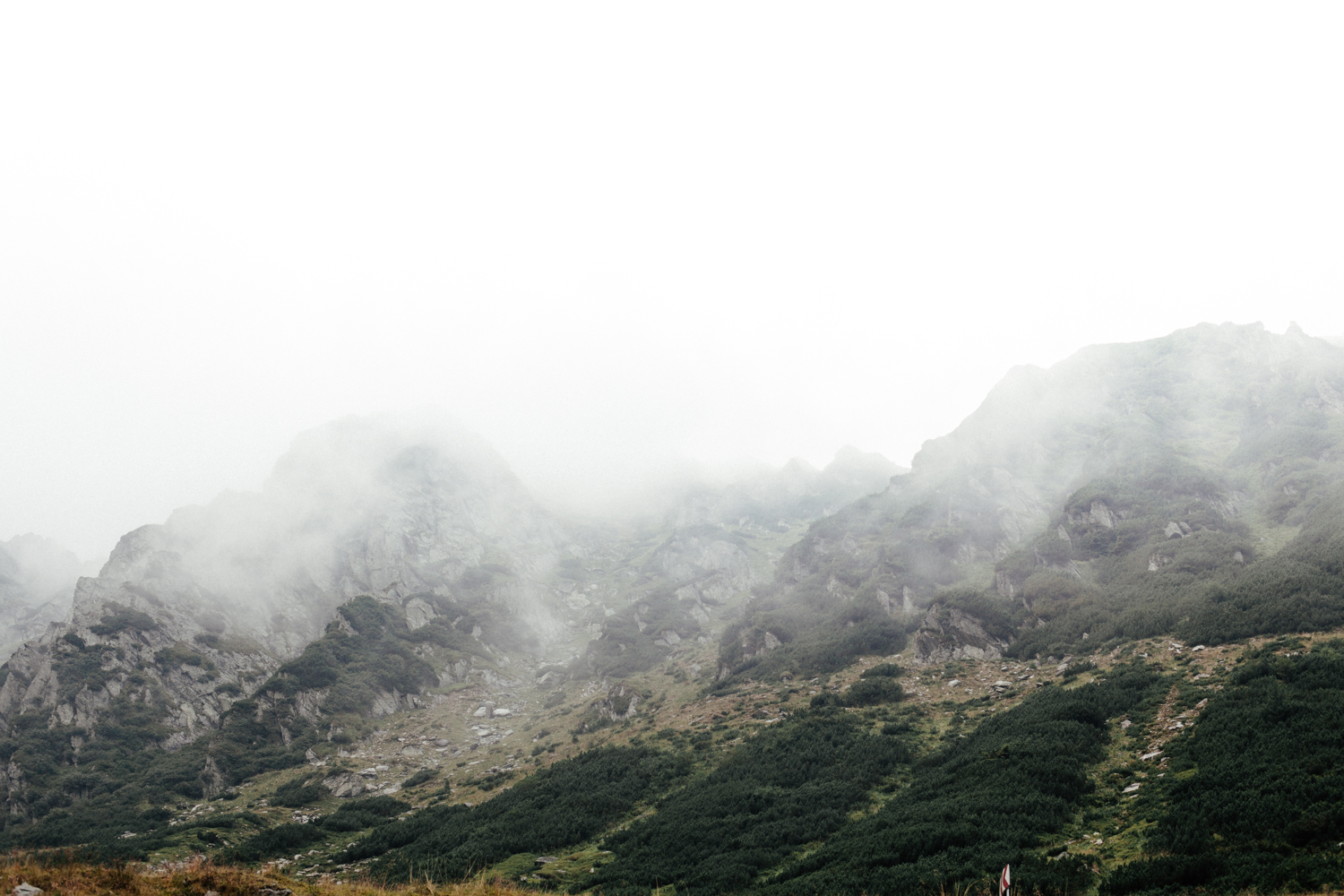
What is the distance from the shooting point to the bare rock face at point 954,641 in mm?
57188

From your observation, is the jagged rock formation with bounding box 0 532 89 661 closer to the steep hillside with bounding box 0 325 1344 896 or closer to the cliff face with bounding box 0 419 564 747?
the cliff face with bounding box 0 419 564 747

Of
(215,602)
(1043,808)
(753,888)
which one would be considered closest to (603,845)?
(753,888)

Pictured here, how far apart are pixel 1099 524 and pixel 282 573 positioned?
162 meters

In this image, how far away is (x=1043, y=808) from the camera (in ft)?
71.0

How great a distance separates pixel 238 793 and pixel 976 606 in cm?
8544

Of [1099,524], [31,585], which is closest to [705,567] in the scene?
[1099,524]

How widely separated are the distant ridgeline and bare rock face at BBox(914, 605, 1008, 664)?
0.75 feet

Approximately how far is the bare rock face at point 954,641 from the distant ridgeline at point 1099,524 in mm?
229

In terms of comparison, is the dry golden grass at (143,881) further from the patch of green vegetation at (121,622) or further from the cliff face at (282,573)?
the patch of green vegetation at (121,622)

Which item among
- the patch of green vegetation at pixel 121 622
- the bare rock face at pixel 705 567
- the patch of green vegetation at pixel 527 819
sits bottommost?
the bare rock face at pixel 705 567

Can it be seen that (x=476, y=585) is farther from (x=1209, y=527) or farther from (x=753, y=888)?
(x=1209, y=527)

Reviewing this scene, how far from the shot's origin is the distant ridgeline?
50.4 m

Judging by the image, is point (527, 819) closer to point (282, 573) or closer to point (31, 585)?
point (282, 573)

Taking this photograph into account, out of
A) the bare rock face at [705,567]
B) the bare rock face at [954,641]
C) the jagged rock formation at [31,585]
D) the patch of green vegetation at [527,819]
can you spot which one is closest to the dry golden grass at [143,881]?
the patch of green vegetation at [527,819]
